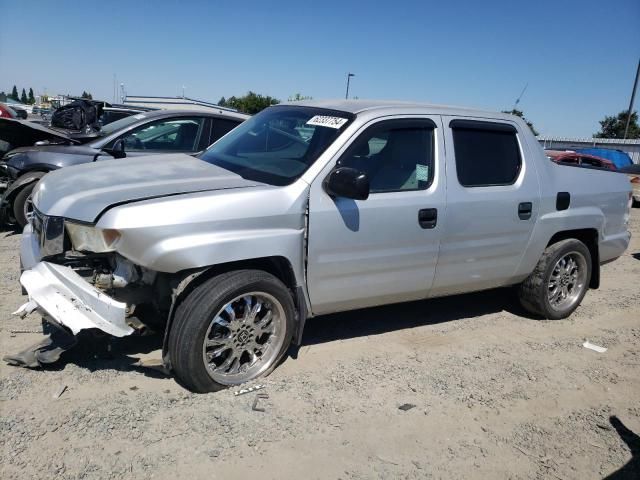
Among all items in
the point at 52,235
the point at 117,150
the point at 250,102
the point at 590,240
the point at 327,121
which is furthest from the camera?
the point at 250,102

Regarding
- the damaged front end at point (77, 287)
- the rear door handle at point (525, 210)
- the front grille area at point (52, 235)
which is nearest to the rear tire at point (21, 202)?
the damaged front end at point (77, 287)

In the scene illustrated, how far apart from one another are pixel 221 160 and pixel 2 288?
2.49 meters

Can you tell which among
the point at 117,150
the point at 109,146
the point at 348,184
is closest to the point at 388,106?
the point at 348,184

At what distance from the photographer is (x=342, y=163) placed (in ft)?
12.0

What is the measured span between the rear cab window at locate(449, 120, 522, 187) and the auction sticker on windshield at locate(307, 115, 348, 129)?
97 centimetres

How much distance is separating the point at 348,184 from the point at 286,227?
48cm

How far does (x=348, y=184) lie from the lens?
3.39 meters

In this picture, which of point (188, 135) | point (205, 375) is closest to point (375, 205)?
point (205, 375)

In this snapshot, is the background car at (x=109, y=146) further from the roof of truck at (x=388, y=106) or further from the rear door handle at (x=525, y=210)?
the rear door handle at (x=525, y=210)

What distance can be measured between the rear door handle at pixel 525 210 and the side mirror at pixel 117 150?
4459 millimetres

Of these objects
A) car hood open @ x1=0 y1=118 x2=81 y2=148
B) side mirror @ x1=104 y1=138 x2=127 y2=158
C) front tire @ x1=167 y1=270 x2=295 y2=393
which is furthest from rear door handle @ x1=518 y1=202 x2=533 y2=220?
car hood open @ x1=0 y1=118 x2=81 y2=148

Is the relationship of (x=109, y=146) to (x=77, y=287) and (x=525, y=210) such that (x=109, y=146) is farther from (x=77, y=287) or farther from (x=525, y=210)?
(x=525, y=210)

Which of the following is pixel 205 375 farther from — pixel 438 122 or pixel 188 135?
pixel 188 135

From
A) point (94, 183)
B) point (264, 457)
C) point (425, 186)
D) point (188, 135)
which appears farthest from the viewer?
point (188, 135)
